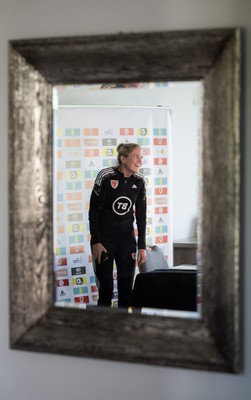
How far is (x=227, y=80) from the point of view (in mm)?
1459

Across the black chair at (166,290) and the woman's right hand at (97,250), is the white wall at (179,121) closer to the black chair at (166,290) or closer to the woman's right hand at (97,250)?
the black chair at (166,290)

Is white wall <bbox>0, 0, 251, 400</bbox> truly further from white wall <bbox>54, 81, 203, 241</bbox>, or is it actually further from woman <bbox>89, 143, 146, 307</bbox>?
woman <bbox>89, 143, 146, 307</bbox>

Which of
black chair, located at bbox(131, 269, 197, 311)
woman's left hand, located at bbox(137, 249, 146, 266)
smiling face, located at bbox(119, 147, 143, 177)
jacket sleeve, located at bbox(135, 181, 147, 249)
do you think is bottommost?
black chair, located at bbox(131, 269, 197, 311)

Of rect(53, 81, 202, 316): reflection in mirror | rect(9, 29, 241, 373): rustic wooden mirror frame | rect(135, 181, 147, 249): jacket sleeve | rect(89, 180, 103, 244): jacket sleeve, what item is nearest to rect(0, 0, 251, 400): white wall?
rect(9, 29, 241, 373): rustic wooden mirror frame

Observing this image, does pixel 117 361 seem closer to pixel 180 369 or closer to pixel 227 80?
pixel 180 369

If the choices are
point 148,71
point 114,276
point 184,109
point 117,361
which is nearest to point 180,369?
point 117,361

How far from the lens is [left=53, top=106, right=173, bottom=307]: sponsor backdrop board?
1.69 meters

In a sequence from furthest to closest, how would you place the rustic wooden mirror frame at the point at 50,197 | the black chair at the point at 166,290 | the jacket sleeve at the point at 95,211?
1. the jacket sleeve at the point at 95,211
2. the black chair at the point at 166,290
3. the rustic wooden mirror frame at the point at 50,197

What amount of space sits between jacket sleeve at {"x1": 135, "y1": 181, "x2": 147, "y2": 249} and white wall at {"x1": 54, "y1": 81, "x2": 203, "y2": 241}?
0.46 ft
